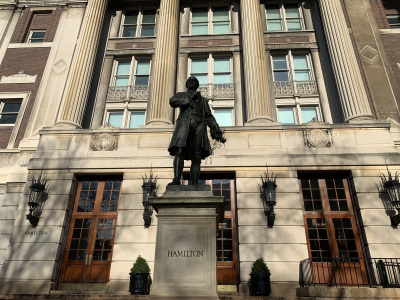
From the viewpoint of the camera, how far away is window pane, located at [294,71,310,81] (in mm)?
18047

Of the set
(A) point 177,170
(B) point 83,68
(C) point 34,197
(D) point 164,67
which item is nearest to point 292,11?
(D) point 164,67

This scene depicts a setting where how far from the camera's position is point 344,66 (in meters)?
15.9

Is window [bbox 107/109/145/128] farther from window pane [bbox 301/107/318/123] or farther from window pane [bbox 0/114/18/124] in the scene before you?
window pane [bbox 301/107/318/123]

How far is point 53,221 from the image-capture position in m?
12.9

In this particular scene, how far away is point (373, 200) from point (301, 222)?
302 centimetres

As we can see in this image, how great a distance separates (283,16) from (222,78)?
6.18 m

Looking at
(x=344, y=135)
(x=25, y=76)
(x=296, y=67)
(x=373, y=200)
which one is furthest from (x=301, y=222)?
(x=25, y=76)

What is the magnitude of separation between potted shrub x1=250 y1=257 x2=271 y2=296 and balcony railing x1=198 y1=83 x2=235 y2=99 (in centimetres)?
944

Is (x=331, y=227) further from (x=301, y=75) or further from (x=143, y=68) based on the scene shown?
(x=143, y=68)

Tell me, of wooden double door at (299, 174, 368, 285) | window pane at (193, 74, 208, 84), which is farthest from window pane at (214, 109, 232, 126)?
wooden double door at (299, 174, 368, 285)

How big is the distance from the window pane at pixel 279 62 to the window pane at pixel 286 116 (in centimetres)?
275

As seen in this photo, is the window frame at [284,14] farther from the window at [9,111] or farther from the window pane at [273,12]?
the window at [9,111]

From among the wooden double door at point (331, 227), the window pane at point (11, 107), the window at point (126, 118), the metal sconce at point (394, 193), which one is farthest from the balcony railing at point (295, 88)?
the window pane at point (11, 107)

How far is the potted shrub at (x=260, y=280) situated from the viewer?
10.8 meters
